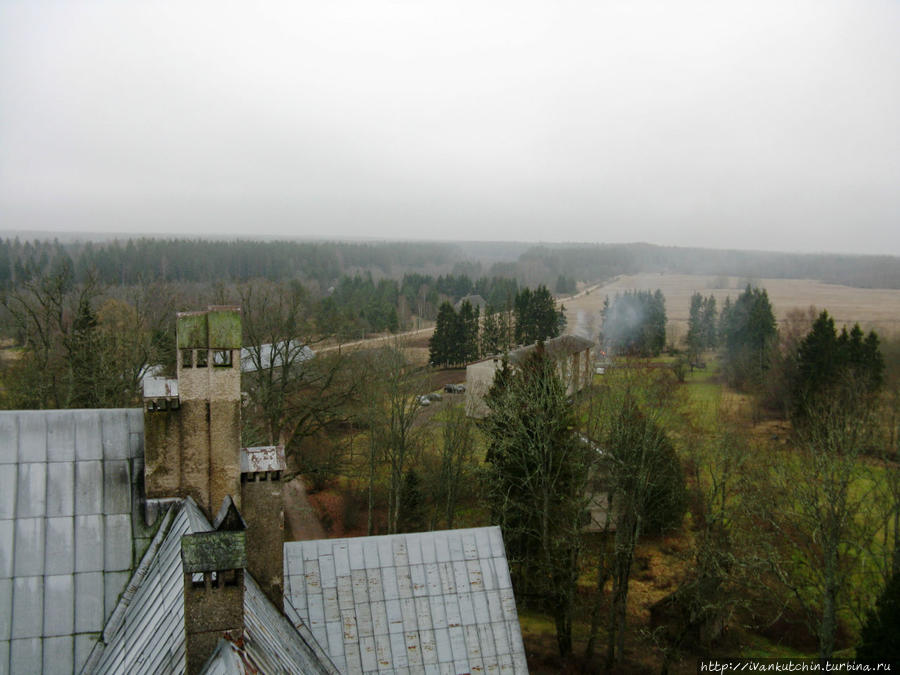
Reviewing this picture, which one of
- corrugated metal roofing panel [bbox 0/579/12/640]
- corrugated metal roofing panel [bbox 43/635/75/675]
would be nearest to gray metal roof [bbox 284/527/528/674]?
corrugated metal roofing panel [bbox 43/635/75/675]

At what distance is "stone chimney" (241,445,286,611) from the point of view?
979cm

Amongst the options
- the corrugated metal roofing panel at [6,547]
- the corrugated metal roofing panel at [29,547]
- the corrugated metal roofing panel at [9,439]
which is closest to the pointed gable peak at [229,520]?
the corrugated metal roofing panel at [29,547]

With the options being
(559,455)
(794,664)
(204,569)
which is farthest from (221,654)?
(794,664)

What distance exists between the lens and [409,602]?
10.7m

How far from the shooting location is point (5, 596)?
8828 millimetres

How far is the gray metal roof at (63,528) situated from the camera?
8.77 meters

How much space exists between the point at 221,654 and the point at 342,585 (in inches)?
177

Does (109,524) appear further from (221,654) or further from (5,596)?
(221,654)

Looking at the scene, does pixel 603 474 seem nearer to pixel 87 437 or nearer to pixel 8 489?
pixel 87 437

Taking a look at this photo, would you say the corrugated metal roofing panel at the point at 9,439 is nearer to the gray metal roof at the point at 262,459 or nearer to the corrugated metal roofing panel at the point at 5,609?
the corrugated metal roofing panel at the point at 5,609

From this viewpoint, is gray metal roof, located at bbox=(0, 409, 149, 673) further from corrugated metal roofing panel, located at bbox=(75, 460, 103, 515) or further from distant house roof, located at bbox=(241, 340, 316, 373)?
distant house roof, located at bbox=(241, 340, 316, 373)

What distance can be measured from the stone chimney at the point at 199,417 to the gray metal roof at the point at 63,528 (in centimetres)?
50

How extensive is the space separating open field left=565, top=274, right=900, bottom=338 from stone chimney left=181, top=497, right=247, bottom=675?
6123cm

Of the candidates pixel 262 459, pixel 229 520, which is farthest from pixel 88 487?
pixel 229 520
